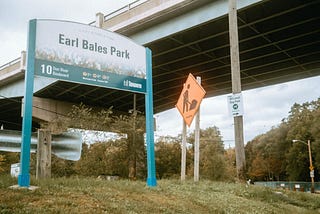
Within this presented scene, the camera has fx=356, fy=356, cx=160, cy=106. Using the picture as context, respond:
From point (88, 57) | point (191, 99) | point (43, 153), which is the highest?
point (88, 57)

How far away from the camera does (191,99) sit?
1270 cm

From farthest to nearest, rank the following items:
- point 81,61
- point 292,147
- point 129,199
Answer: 1. point 292,147
2. point 81,61
3. point 129,199

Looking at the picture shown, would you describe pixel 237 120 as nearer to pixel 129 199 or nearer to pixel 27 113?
pixel 129 199

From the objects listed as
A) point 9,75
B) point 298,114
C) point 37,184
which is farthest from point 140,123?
point 298,114

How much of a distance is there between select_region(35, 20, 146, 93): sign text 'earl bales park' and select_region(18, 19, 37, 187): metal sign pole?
126 millimetres

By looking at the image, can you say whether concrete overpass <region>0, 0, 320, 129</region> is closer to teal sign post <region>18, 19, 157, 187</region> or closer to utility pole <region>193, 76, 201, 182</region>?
utility pole <region>193, 76, 201, 182</region>

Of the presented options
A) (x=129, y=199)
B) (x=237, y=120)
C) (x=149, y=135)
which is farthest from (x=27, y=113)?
(x=237, y=120)

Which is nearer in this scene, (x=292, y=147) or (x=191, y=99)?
(x=191, y=99)

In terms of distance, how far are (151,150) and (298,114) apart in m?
54.2

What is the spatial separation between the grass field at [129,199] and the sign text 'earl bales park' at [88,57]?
8.58 ft

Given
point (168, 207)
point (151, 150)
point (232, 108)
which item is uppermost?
point (232, 108)

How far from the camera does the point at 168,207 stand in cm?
679

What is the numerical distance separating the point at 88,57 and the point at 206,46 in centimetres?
1717

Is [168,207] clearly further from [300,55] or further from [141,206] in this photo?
[300,55]
